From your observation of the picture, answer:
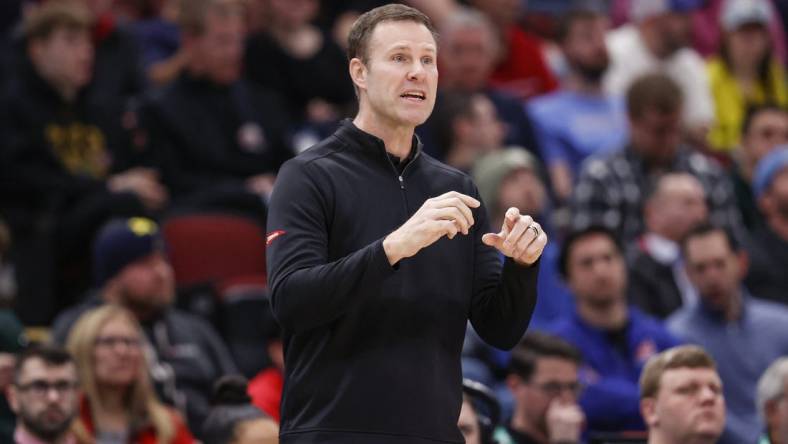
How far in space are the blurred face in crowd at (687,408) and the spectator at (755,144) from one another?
4522mm

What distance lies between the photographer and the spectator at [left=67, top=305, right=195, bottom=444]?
6.65 metres

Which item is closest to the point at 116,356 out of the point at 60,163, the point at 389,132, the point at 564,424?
the point at 564,424

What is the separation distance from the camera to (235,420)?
544 centimetres

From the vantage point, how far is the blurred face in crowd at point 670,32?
10914mm

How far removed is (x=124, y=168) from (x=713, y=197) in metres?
3.67

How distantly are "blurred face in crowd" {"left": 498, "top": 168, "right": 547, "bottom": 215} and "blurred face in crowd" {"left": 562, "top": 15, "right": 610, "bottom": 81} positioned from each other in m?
2.45

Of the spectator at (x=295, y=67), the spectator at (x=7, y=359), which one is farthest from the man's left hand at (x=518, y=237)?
the spectator at (x=295, y=67)

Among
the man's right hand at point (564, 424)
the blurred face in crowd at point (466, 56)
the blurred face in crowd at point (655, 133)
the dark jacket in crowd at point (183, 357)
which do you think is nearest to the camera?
the man's right hand at point (564, 424)

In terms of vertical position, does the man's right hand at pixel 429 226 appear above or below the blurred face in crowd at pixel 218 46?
below

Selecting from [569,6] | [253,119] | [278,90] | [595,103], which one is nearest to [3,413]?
[253,119]

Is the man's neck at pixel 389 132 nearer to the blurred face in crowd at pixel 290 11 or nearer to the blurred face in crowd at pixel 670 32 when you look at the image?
the blurred face in crowd at pixel 290 11

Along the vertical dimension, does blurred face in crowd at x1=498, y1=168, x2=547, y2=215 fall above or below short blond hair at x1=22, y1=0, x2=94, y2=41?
below

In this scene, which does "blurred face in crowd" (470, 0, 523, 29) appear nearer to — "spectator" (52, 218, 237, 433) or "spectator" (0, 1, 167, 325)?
"spectator" (0, 1, 167, 325)

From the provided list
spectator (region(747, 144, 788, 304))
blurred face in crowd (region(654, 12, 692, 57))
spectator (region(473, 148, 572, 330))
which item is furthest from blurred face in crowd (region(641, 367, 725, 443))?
blurred face in crowd (region(654, 12, 692, 57))
